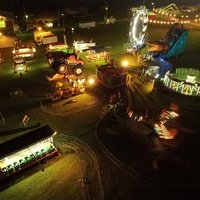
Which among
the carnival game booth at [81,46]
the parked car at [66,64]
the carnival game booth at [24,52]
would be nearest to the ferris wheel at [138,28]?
the carnival game booth at [81,46]

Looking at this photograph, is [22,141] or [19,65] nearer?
[22,141]

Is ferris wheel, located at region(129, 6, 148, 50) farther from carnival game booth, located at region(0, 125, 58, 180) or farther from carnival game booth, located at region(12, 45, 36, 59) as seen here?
carnival game booth, located at region(0, 125, 58, 180)

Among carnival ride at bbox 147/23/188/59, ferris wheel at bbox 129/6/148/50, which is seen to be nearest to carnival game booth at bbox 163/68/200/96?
carnival ride at bbox 147/23/188/59

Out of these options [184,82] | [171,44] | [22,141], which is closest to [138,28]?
[171,44]

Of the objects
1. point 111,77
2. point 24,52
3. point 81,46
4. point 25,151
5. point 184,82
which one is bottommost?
point 25,151

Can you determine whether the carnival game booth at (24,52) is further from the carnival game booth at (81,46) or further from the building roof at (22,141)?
the building roof at (22,141)

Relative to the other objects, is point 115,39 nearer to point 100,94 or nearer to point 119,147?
point 100,94

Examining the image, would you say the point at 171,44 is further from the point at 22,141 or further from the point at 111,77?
the point at 22,141
